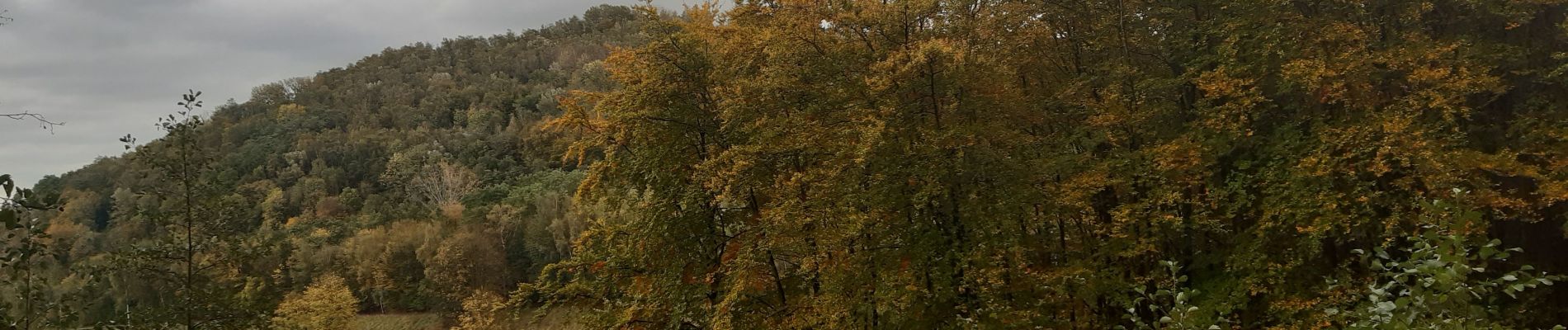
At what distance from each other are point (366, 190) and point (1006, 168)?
73.0 metres

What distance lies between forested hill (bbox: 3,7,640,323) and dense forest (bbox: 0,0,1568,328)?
0.45 feet

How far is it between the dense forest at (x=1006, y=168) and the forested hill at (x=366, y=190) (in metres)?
0.14

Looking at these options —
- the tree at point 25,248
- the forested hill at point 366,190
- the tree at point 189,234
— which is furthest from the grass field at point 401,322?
the tree at point 25,248

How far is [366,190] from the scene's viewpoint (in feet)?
229

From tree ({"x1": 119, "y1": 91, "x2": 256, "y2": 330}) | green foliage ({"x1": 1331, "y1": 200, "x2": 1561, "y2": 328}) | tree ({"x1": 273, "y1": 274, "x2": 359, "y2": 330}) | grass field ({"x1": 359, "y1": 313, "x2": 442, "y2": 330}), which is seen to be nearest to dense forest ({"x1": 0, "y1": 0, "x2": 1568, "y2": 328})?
tree ({"x1": 119, "y1": 91, "x2": 256, "y2": 330})

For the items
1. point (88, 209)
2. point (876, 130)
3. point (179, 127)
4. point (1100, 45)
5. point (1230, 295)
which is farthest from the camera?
point (88, 209)

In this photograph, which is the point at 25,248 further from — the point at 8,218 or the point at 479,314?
the point at 479,314

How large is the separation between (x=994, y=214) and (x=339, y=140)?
3339 inches

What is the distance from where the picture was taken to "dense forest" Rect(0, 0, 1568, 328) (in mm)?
8477

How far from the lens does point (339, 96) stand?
104438 mm

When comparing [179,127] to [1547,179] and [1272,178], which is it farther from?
[1547,179]

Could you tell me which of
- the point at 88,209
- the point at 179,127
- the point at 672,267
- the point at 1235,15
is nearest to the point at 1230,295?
the point at 1235,15

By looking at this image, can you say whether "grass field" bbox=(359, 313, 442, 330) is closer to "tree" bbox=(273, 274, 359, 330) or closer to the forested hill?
the forested hill

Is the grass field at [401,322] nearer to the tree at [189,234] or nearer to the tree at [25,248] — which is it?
the tree at [189,234]
